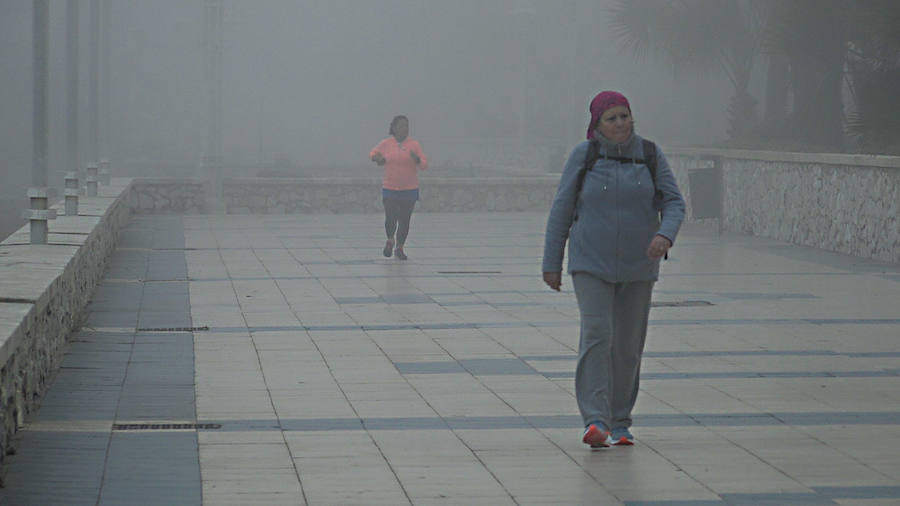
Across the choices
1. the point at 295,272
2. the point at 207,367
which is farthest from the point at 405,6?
the point at 207,367

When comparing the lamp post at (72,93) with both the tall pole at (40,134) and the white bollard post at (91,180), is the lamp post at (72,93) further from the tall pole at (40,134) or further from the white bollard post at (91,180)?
the tall pole at (40,134)

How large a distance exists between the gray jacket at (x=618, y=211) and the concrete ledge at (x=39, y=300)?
234 cm

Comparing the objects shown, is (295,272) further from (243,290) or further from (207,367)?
(207,367)

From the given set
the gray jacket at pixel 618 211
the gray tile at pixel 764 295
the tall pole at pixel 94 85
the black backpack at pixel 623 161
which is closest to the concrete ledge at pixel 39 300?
the gray jacket at pixel 618 211

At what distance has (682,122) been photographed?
53.5m

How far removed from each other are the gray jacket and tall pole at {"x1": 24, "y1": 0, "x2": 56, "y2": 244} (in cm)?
490

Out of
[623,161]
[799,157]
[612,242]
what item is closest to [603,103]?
[623,161]

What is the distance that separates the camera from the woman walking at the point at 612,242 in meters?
6.24

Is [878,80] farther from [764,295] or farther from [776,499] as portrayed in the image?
[776,499]

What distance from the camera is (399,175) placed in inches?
594

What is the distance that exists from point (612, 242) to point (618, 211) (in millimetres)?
139

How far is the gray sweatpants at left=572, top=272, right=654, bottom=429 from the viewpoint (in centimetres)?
627

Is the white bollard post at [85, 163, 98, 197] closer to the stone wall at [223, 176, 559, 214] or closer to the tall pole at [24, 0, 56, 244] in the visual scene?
the stone wall at [223, 176, 559, 214]

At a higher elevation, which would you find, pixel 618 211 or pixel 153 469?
pixel 618 211
